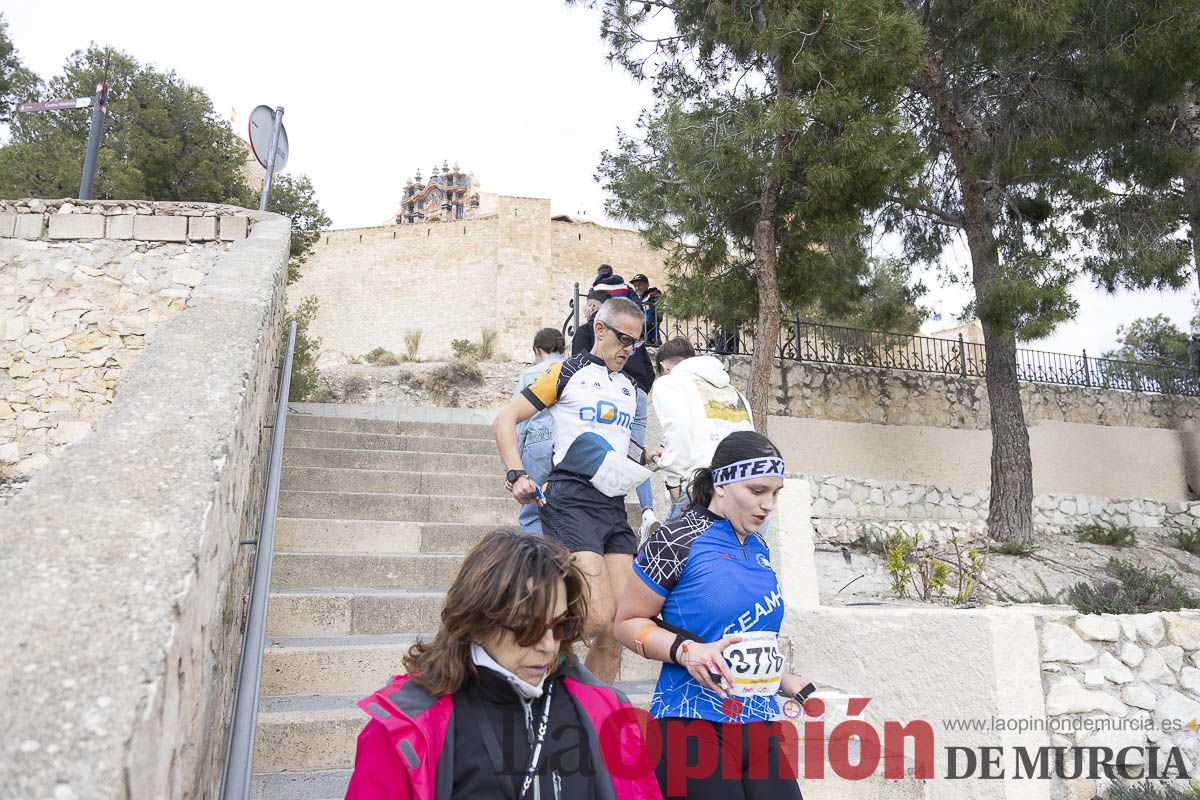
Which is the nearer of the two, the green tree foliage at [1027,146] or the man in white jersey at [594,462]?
the man in white jersey at [594,462]

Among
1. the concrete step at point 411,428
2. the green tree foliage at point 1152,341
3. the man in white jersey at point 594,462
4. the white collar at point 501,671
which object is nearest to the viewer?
the white collar at point 501,671

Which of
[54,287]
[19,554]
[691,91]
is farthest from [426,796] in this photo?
[691,91]

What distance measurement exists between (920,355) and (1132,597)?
8451 mm

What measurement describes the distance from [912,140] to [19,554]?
786 centimetres

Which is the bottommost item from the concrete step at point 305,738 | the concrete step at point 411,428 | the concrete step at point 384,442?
the concrete step at point 305,738

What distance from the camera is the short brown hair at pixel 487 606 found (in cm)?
150

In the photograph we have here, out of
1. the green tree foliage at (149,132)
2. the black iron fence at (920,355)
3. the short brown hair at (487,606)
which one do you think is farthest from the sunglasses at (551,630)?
the green tree foliage at (149,132)

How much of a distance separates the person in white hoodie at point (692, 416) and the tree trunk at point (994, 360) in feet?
22.0

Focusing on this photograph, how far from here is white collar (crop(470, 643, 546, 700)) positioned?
150 cm

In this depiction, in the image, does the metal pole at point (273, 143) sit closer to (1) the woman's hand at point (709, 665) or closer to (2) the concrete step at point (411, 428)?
(2) the concrete step at point (411, 428)

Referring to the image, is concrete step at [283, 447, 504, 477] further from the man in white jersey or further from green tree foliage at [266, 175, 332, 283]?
green tree foliage at [266, 175, 332, 283]

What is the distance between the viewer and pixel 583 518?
292cm

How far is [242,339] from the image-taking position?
262cm

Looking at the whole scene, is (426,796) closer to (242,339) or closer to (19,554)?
(19,554)
